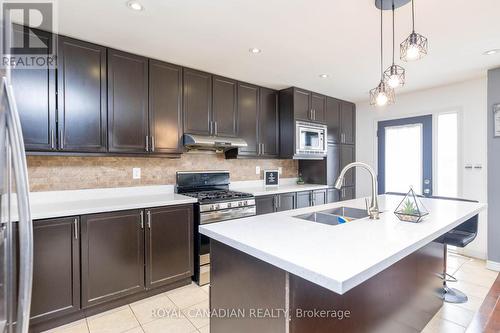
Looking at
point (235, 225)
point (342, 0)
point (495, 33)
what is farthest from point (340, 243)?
point (495, 33)

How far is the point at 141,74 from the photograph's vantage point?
2678mm

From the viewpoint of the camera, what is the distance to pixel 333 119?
175 inches

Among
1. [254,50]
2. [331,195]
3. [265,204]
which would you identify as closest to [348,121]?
[331,195]

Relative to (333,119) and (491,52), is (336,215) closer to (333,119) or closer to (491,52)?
(491,52)

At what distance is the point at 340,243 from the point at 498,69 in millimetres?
3406

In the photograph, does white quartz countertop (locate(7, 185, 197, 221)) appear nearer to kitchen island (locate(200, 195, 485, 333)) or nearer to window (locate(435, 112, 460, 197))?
kitchen island (locate(200, 195, 485, 333))

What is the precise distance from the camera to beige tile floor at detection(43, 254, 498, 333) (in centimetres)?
203

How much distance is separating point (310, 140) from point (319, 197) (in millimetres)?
924

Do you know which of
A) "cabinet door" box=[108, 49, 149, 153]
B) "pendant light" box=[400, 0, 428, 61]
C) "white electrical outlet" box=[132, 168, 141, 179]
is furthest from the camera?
"white electrical outlet" box=[132, 168, 141, 179]

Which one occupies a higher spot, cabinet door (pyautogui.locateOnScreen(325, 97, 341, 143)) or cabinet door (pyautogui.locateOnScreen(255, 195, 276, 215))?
cabinet door (pyautogui.locateOnScreen(325, 97, 341, 143))

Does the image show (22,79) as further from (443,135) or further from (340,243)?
(443,135)

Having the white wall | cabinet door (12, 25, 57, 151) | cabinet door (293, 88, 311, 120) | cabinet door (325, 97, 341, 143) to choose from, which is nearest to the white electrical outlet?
cabinet door (12, 25, 57, 151)

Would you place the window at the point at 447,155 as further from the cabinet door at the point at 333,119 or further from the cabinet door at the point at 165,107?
the cabinet door at the point at 165,107

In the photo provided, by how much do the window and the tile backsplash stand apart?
118 inches
